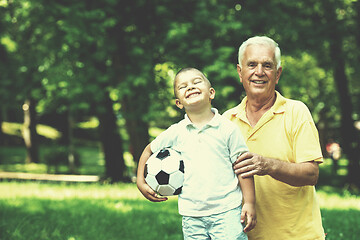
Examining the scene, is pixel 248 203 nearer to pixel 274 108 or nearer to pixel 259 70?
pixel 274 108

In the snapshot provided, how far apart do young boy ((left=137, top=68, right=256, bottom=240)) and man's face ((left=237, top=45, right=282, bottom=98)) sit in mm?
371

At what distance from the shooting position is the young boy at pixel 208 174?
286cm

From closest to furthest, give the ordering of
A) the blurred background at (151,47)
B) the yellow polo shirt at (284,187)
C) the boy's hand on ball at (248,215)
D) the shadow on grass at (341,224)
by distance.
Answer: the boy's hand on ball at (248,215), the yellow polo shirt at (284,187), the shadow on grass at (341,224), the blurred background at (151,47)

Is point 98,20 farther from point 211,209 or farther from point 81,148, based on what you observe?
point 81,148

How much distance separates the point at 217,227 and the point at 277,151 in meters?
0.71

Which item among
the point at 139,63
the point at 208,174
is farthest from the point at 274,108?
the point at 139,63

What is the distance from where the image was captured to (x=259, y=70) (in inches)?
124

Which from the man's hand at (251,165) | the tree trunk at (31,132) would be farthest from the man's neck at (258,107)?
the tree trunk at (31,132)

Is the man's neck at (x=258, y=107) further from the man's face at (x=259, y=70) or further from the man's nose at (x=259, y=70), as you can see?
the man's nose at (x=259, y=70)

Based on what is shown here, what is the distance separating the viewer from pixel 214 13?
1145 cm

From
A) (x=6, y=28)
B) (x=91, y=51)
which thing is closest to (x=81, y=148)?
(x=6, y=28)

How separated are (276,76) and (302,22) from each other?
38.0 ft

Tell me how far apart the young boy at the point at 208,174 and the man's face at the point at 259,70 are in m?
0.37

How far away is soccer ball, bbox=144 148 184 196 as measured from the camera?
301 cm
